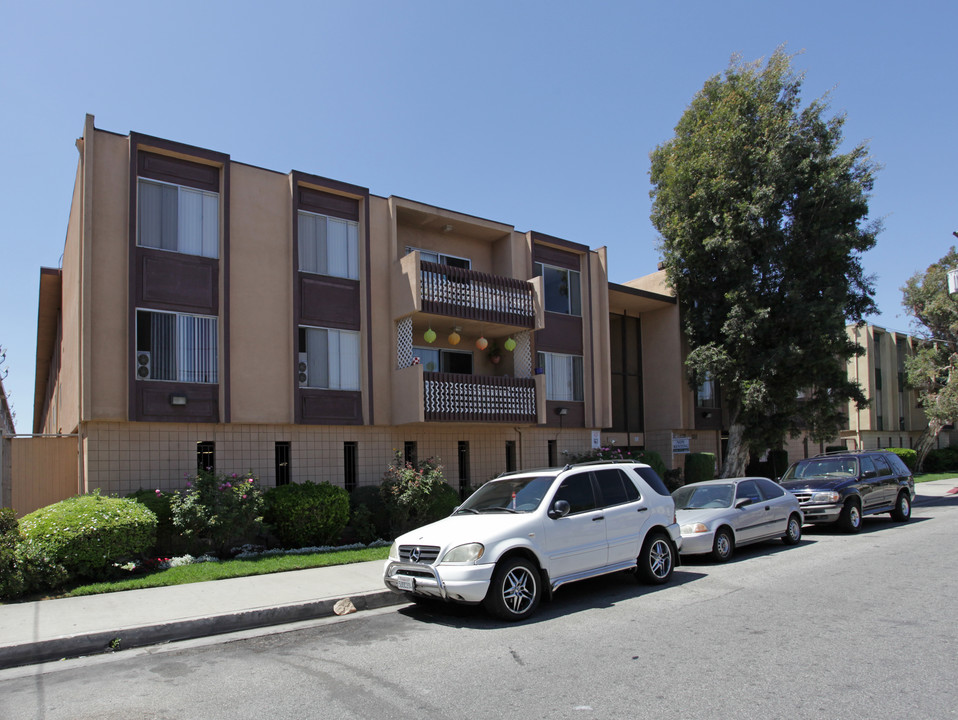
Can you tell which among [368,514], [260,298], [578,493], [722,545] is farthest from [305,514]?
[722,545]

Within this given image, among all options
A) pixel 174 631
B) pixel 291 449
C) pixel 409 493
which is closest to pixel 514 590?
pixel 174 631

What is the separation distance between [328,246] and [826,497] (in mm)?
12709

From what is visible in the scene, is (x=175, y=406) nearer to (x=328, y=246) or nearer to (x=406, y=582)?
(x=328, y=246)

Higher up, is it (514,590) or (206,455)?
(206,455)

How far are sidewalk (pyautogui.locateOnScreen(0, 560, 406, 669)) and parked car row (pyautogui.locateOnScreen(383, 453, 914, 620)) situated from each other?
1.32 meters

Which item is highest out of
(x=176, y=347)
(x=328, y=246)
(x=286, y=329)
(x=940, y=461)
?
(x=328, y=246)

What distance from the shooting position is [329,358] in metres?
17.0

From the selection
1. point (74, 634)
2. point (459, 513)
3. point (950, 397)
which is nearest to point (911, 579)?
point (459, 513)

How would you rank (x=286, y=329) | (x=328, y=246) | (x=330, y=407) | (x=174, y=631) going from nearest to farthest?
1. (x=174, y=631)
2. (x=286, y=329)
3. (x=330, y=407)
4. (x=328, y=246)

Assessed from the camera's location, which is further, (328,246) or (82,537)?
(328,246)

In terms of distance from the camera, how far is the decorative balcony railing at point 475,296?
1775 cm

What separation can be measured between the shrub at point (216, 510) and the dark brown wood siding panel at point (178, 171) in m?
6.38

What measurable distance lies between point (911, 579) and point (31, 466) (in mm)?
15752

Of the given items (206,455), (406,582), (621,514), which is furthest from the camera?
(206,455)
